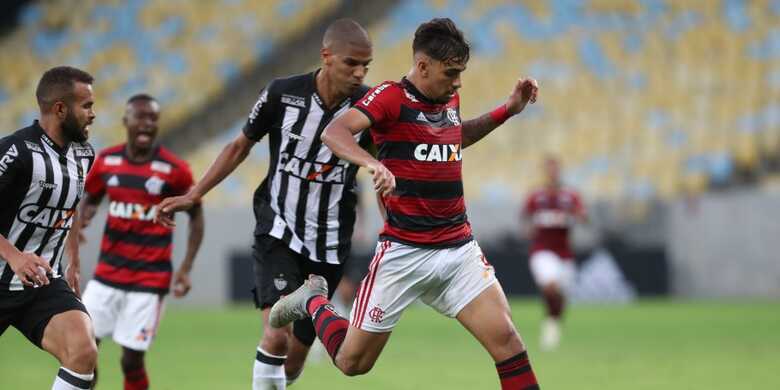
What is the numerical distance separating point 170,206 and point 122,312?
181cm

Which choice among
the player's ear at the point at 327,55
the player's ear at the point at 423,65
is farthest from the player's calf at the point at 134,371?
the player's ear at the point at 423,65

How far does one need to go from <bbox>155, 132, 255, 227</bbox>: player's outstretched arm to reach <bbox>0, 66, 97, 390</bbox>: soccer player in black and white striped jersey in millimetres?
607

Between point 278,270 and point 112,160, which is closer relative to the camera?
point 278,270

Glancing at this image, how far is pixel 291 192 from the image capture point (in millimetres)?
6832

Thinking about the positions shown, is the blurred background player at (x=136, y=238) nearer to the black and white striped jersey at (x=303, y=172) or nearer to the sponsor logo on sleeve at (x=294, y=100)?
the black and white striped jersey at (x=303, y=172)

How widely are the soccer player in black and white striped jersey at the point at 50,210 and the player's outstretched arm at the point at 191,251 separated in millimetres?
1807

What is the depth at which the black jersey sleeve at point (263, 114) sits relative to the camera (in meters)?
6.75

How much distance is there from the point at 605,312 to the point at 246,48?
971 centimetres

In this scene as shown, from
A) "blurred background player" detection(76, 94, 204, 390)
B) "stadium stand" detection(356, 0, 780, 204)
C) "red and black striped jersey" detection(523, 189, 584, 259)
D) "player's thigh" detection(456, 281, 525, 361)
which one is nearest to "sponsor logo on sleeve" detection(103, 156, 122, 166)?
"blurred background player" detection(76, 94, 204, 390)

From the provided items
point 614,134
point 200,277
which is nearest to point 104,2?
point 200,277

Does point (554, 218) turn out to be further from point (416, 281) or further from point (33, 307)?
point (33, 307)

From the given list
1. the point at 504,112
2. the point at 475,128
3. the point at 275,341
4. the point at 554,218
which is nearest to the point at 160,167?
the point at 275,341

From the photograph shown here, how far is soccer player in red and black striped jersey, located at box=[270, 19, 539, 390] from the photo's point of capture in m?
5.78

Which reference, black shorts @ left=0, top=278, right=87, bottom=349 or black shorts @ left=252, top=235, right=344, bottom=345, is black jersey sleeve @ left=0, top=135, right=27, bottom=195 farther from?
black shorts @ left=252, top=235, right=344, bottom=345
